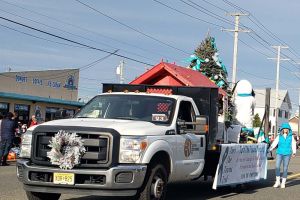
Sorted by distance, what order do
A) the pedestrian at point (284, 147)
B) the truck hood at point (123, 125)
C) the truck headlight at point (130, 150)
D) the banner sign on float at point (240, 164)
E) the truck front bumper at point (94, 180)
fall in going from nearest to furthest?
the truck front bumper at point (94, 180) → the truck headlight at point (130, 150) → the truck hood at point (123, 125) → the banner sign on float at point (240, 164) → the pedestrian at point (284, 147)

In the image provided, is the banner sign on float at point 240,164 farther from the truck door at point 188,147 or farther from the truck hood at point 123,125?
the truck hood at point 123,125

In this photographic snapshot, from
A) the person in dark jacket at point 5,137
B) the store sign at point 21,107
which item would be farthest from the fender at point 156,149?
the store sign at point 21,107

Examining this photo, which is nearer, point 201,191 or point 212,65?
point 201,191

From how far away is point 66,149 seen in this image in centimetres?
790

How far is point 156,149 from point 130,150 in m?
0.56

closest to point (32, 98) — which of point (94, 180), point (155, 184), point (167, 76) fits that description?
point (167, 76)

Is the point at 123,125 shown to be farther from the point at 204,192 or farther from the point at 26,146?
the point at 204,192

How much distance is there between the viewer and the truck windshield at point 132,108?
938 cm

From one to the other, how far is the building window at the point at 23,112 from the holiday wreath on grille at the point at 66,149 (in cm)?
3142

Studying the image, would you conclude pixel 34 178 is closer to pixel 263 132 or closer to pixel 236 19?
pixel 263 132

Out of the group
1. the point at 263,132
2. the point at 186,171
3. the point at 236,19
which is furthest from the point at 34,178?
the point at 236,19

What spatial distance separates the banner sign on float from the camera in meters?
10.9

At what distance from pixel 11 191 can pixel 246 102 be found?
7.17 m

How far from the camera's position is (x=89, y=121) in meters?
8.66
